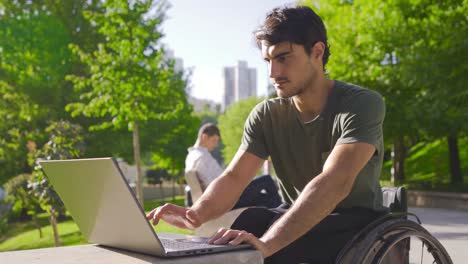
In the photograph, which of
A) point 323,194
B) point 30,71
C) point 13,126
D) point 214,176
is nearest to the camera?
point 323,194

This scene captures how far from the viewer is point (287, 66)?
2.72 m

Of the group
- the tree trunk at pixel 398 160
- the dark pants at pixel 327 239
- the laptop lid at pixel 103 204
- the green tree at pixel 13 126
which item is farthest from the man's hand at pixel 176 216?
the green tree at pixel 13 126

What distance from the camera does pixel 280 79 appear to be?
2723mm

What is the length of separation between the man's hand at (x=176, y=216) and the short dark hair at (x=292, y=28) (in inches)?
32.4

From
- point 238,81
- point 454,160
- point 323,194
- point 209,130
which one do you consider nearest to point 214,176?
point 209,130

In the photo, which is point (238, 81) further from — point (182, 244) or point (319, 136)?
point (182, 244)

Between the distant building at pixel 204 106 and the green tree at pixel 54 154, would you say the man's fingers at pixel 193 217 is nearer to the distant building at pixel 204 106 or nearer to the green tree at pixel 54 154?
the green tree at pixel 54 154

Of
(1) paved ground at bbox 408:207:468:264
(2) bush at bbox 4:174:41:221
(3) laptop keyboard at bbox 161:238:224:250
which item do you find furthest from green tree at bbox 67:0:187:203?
(3) laptop keyboard at bbox 161:238:224:250

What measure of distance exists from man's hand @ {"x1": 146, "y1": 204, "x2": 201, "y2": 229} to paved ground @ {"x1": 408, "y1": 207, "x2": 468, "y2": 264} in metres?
4.20

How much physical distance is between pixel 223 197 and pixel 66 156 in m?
9.16

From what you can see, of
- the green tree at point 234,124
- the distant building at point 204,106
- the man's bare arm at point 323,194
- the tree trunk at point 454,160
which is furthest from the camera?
the distant building at point 204,106

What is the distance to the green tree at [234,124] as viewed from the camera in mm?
54000

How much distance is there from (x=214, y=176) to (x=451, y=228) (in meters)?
4.77

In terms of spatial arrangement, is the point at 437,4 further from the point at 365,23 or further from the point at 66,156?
the point at 66,156
